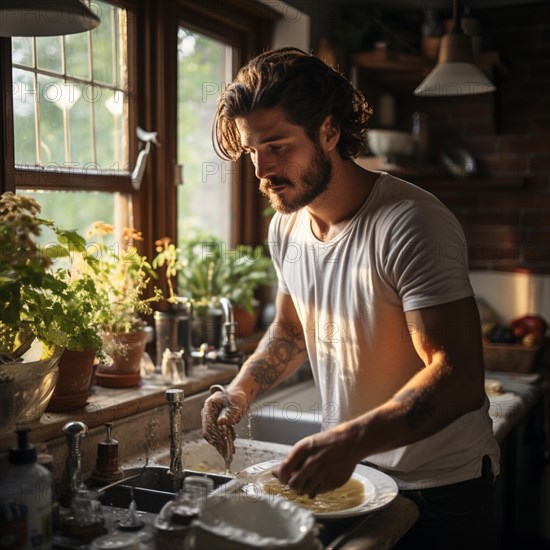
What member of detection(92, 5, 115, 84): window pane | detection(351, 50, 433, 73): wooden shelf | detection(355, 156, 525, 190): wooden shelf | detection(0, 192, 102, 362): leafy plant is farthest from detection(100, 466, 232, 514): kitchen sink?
detection(351, 50, 433, 73): wooden shelf

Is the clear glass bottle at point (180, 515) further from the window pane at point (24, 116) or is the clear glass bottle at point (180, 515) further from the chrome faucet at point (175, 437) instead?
the window pane at point (24, 116)

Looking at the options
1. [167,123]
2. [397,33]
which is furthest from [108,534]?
[397,33]

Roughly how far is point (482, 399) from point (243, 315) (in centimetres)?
152

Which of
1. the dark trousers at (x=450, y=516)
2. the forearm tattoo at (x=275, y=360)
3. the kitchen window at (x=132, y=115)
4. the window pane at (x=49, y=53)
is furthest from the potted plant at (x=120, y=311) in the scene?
the dark trousers at (x=450, y=516)

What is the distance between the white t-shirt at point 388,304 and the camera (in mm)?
1552

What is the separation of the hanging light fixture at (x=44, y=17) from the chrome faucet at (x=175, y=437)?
816 millimetres

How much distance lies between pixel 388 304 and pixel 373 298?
3 centimetres

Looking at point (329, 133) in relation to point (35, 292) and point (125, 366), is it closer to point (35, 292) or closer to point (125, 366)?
point (35, 292)

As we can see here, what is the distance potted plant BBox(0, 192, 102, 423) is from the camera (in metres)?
1.51

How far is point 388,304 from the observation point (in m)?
1.65

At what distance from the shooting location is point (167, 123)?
2.55 m

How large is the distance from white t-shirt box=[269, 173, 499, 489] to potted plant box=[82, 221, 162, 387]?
52 cm

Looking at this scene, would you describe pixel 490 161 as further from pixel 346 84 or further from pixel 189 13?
pixel 346 84

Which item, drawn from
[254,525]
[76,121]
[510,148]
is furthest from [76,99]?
[510,148]
